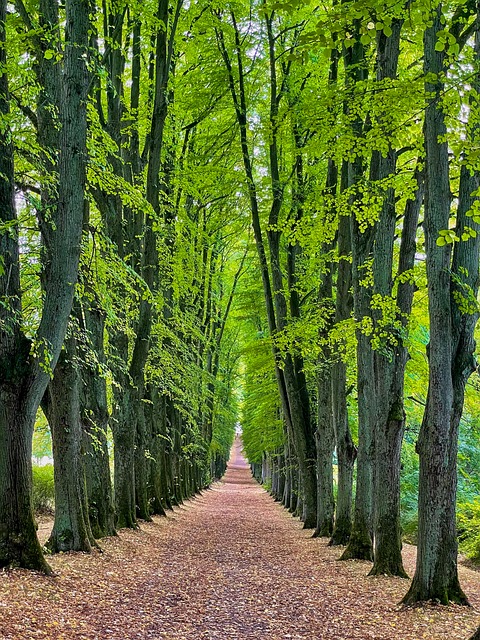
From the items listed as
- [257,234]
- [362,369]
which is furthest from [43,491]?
[362,369]

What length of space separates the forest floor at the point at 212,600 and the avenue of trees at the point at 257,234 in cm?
50

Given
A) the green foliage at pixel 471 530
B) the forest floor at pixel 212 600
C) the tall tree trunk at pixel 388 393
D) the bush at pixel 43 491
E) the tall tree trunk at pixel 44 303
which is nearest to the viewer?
the forest floor at pixel 212 600

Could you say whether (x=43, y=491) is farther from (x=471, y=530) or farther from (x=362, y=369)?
(x=471, y=530)

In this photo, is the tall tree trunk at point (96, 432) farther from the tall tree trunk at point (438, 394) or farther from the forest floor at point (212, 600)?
the tall tree trunk at point (438, 394)

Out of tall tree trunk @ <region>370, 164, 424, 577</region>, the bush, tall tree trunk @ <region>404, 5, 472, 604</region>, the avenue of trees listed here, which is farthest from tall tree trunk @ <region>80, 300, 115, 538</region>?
the bush

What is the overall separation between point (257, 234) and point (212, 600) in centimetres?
978

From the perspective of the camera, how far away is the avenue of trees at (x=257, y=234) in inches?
266

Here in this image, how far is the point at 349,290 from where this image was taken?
1241 cm

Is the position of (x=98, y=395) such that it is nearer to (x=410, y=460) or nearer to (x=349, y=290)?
(x=349, y=290)

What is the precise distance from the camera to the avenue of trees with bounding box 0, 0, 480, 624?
6.76 m

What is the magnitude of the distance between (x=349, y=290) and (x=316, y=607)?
22.6ft

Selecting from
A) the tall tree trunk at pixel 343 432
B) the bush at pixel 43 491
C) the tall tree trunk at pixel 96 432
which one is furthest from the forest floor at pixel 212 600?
the bush at pixel 43 491

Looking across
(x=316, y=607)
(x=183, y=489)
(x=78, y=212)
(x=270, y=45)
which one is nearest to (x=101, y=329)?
(x=78, y=212)

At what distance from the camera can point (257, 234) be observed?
1520 centimetres
